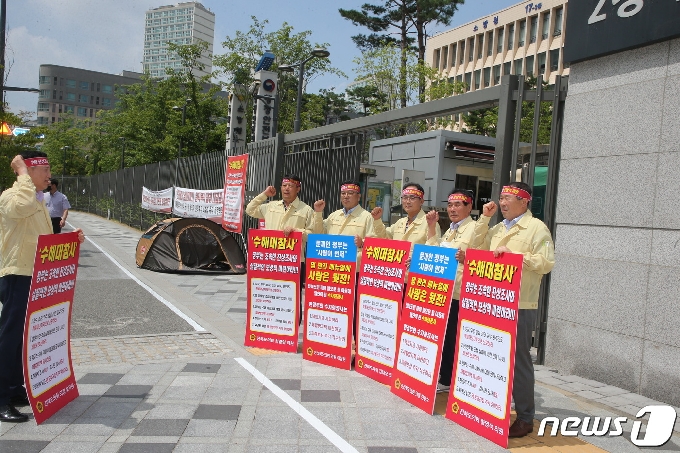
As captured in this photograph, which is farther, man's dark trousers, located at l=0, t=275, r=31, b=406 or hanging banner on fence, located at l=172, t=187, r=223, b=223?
hanging banner on fence, located at l=172, t=187, r=223, b=223

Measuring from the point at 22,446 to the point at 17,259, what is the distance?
1342 millimetres

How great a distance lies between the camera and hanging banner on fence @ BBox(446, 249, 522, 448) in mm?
4344

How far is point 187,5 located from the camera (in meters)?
195

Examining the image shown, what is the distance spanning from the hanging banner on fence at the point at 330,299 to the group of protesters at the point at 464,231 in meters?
0.32

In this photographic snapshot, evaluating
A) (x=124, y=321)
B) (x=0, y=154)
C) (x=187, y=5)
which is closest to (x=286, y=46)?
(x=0, y=154)

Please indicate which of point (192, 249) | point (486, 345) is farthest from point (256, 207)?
point (192, 249)

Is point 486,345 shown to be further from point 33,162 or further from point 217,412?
point 33,162

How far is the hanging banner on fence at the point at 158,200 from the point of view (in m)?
19.6

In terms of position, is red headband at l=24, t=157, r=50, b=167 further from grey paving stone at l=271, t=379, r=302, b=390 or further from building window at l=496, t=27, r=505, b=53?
building window at l=496, t=27, r=505, b=53

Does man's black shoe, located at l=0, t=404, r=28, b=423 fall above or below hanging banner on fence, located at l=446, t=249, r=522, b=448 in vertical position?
below

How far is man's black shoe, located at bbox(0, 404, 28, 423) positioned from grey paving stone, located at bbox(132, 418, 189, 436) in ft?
2.80

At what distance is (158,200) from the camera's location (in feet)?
69.5

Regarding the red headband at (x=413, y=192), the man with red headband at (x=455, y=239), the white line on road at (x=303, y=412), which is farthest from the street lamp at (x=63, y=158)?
the man with red headband at (x=455, y=239)

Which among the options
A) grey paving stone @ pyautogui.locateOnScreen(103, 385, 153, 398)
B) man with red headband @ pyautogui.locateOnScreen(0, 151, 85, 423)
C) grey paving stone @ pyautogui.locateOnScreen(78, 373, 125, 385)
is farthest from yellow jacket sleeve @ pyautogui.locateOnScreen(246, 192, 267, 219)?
man with red headband @ pyautogui.locateOnScreen(0, 151, 85, 423)
